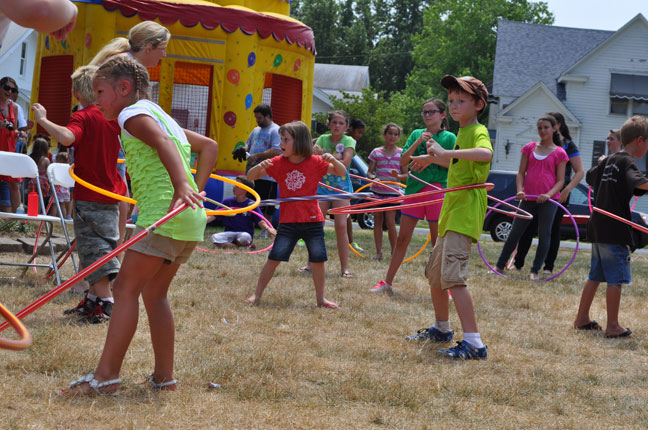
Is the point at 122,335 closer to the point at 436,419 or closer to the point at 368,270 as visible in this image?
the point at 436,419

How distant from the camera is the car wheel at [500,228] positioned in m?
17.4

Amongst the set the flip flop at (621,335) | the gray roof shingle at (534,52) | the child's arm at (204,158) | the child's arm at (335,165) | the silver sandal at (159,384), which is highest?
the gray roof shingle at (534,52)

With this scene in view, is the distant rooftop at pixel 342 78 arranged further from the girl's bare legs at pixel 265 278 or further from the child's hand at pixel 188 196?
the child's hand at pixel 188 196

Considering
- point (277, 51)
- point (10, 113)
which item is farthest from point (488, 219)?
point (10, 113)

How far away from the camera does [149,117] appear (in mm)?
3689

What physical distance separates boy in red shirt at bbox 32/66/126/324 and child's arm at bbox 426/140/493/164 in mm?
2378

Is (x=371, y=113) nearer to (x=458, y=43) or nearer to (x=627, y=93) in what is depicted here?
(x=627, y=93)

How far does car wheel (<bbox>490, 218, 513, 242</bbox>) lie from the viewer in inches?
683

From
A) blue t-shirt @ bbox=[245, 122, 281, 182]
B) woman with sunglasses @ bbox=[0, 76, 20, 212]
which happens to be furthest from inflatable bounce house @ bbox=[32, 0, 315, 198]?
woman with sunglasses @ bbox=[0, 76, 20, 212]

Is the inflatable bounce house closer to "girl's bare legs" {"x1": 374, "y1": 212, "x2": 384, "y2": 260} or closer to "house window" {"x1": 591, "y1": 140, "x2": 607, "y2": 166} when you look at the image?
"girl's bare legs" {"x1": 374, "y1": 212, "x2": 384, "y2": 260}

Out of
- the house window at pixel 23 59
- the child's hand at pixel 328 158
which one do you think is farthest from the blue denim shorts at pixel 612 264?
the house window at pixel 23 59

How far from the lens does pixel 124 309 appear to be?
12.4 feet

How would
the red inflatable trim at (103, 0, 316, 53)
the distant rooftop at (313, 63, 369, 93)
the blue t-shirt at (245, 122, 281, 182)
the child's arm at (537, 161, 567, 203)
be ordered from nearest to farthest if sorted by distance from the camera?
the child's arm at (537, 161, 567, 203) < the blue t-shirt at (245, 122, 281, 182) < the red inflatable trim at (103, 0, 316, 53) < the distant rooftop at (313, 63, 369, 93)

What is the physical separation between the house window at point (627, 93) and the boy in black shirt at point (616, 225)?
2918 centimetres
